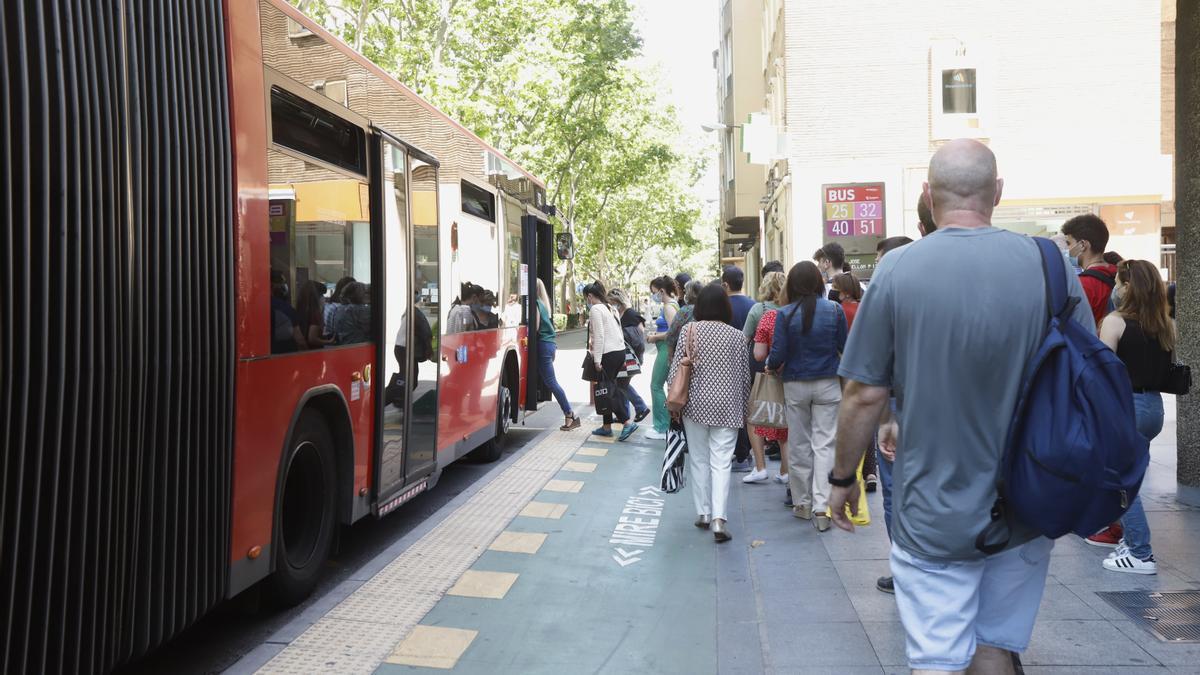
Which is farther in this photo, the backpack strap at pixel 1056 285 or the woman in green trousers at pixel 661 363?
the woman in green trousers at pixel 661 363

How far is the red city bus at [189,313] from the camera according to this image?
10.4 ft

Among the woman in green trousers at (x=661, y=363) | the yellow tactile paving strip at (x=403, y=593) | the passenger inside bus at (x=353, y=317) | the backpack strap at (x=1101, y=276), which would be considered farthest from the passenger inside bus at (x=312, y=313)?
the woman in green trousers at (x=661, y=363)

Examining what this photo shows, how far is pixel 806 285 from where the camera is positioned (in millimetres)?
7312

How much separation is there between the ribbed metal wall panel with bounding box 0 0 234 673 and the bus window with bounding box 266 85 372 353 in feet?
1.84

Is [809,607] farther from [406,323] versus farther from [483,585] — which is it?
[406,323]

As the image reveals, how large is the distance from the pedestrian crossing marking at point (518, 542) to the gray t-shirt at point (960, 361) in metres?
4.42

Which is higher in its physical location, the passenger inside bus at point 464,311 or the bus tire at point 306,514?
the passenger inside bus at point 464,311

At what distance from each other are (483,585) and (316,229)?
2213mm

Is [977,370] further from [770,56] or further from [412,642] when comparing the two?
[770,56]

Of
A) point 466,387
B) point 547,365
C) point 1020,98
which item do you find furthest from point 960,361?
point 1020,98

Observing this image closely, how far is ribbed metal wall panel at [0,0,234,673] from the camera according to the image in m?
3.09

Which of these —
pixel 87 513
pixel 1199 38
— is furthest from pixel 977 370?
pixel 1199 38

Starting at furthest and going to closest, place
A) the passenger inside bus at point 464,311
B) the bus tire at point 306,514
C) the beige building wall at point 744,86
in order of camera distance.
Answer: the beige building wall at point 744,86 → the passenger inside bus at point 464,311 → the bus tire at point 306,514

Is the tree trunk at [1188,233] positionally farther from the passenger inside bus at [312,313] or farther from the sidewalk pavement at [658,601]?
the passenger inside bus at [312,313]
